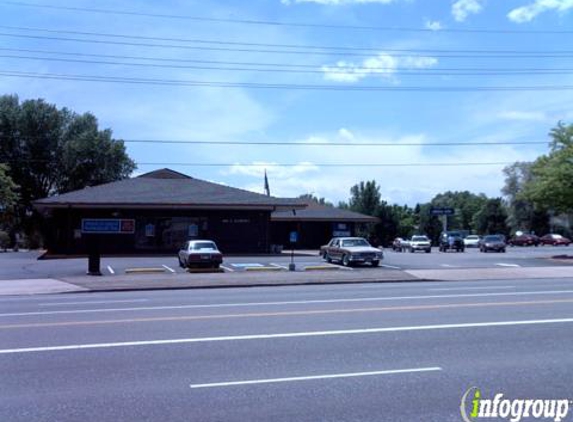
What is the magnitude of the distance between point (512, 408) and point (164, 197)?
37040mm

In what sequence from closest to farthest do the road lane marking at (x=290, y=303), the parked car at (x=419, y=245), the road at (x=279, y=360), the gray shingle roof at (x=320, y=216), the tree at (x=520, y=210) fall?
the road at (x=279, y=360), the road lane marking at (x=290, y=303), the parked car at (x=419, y=245), the gray shingle roof at (x=320, y=216), the tree at (x=520, y=210)

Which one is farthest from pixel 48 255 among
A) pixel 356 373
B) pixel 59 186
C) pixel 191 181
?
pixel 356 373

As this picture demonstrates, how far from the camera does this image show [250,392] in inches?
267

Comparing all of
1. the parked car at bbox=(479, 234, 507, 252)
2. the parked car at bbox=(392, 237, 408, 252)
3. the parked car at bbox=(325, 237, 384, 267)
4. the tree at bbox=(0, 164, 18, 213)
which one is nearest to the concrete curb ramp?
the parked car at bbox=(325, 237, 384, 267)

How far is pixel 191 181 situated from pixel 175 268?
60.7 feet

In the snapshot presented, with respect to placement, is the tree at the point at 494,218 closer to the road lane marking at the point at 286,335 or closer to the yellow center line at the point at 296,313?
the yellow center line at the point at 296,313

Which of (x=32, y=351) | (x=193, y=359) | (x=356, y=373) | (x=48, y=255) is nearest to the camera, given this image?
(x=356, y=373)

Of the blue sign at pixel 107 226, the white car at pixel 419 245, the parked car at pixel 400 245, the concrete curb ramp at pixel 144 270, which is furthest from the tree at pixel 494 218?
the concrete curb ramp at pixel 144 270

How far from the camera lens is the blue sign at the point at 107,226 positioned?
1592 inches

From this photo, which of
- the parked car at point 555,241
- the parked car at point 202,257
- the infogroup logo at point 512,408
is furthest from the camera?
the parked car at point 555,241

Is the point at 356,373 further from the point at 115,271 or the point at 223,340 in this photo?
the point at 115,271

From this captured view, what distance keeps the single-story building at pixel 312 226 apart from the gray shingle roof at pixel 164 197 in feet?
35.3

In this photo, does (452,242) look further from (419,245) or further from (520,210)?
(520,210)

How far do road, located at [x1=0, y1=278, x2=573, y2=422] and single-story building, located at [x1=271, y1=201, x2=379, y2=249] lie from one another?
41.2 m
